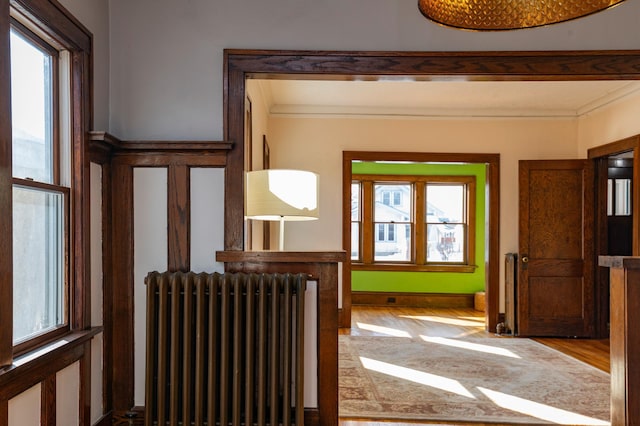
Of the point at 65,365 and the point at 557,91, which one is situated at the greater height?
the point at 557,91

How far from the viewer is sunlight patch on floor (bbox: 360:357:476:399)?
3.58 m

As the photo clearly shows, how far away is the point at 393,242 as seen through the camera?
26.7 ft

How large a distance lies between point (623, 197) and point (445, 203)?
8.70 feet

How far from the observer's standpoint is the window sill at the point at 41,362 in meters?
1.74

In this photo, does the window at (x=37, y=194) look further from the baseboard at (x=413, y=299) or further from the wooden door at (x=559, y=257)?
the baseboard at (x=413, y=299)

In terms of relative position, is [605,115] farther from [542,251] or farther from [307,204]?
[307,204]

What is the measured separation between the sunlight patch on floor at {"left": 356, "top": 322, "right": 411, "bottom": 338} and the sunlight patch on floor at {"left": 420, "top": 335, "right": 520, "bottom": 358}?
257 millimetres

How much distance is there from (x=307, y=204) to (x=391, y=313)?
4752 millimetres

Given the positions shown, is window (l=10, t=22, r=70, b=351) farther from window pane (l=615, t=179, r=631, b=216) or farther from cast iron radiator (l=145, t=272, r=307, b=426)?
window pane (l=615, t=179, r=631, b=216)

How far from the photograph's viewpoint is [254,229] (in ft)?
13.5

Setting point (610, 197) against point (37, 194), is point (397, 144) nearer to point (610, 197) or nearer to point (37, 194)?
point (610, 197)

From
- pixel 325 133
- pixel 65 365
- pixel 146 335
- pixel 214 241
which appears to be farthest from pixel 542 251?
pixel 65 365

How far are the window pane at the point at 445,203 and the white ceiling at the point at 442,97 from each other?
2.31 metres

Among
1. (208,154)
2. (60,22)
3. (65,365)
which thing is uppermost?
(60,22)
